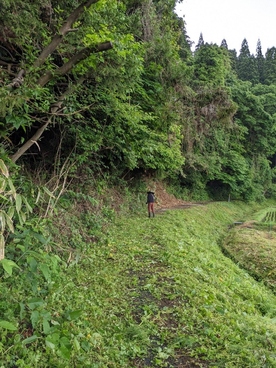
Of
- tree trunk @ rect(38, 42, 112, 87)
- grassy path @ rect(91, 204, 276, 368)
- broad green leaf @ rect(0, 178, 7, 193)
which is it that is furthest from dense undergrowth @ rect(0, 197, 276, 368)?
tree trunk @ rect(38, 42, 112, 87)

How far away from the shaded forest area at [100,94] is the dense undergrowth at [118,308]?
5.50 ft

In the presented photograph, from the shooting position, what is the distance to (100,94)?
660 centimetres

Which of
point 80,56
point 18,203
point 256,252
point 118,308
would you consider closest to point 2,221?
point 18,203

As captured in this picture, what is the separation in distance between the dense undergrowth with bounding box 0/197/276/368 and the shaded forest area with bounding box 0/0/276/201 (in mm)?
1676

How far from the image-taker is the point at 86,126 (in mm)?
6840

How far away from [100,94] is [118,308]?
4.94 metres

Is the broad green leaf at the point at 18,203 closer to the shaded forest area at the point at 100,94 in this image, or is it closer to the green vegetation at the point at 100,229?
the green vegetation at the point at 100,229

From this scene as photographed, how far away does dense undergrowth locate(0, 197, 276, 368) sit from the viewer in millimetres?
2672

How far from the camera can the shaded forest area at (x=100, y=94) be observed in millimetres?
3986

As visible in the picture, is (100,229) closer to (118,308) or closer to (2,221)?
(118,308)

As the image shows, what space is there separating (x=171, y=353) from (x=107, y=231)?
4266 millimetres

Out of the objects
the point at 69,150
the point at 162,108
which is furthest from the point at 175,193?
the point at 69,150

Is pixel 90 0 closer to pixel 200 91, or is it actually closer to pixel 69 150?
pixel 69 150

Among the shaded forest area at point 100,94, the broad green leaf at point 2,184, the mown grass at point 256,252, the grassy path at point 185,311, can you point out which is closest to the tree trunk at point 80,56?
the shaded forest area at point 100,94
